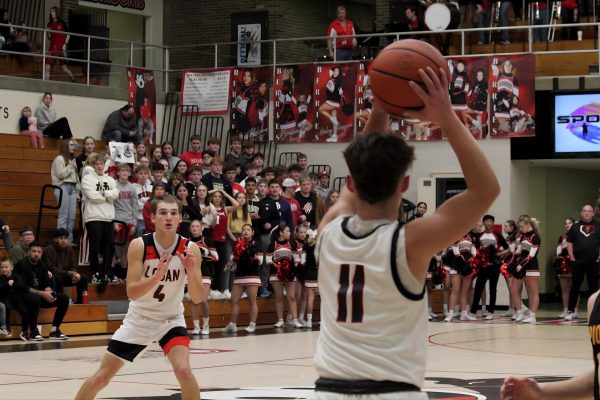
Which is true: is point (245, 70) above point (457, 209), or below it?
above

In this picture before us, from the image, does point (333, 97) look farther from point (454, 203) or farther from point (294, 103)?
point (454, 203)

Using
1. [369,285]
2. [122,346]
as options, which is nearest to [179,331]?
[122,346]

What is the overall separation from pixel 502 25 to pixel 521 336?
9.49m

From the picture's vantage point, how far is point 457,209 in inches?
139

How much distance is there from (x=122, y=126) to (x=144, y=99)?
2207mm

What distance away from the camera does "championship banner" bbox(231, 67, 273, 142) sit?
78.4 ft

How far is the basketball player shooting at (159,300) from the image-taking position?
7000mm

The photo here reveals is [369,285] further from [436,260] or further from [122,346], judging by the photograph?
[436,260]

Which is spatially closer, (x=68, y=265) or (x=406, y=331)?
(x=406, y=331)

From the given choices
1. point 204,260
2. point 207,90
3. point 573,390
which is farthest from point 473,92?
point 573,390

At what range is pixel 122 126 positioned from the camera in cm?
2153

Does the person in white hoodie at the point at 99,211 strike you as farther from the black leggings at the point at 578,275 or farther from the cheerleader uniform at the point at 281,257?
the black leggings at the point at 578,275

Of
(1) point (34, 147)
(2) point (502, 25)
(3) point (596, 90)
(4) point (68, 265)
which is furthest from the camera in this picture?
(2) point (502, 25)

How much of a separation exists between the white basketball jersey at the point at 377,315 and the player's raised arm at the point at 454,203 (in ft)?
0.17
